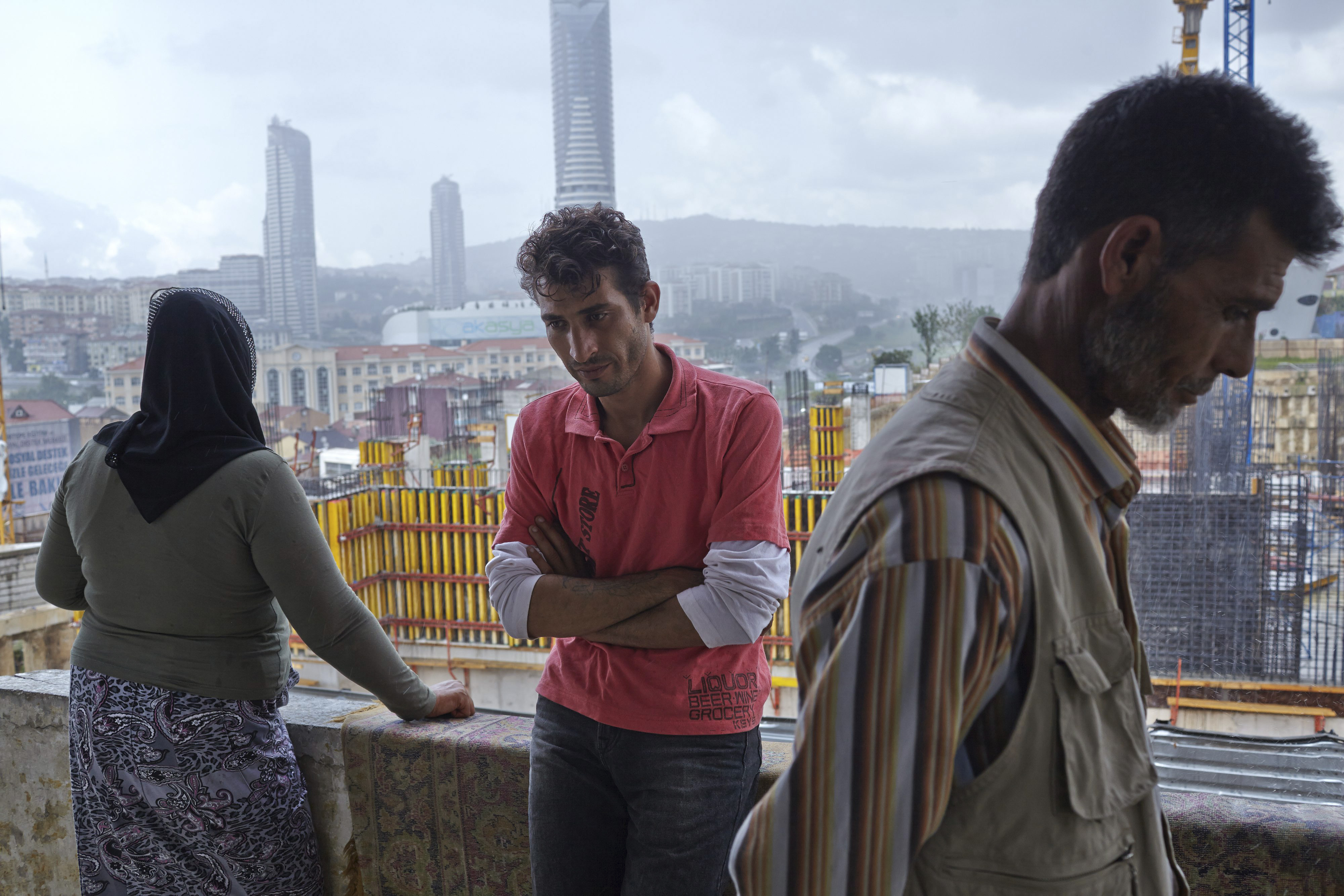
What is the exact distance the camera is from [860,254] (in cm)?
3331

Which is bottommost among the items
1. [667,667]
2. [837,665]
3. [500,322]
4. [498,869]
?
[498,869]

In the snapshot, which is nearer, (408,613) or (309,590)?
(309,590)

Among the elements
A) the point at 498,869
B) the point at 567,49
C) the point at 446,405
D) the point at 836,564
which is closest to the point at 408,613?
the point at 446,405

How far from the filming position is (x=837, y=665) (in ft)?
1.84

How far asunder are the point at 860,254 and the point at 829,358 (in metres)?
7.85

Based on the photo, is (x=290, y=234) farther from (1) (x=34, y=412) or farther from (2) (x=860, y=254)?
(2) (x=860, y=254)

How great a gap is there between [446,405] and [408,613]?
5994 mm

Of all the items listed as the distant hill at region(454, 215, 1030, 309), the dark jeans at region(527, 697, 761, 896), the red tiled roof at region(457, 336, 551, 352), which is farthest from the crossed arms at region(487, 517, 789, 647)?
the red tiled roof at region(457, 336, 551, 352)

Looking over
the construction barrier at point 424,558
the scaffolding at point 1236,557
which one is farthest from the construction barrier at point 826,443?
the scaffolding at point 1236,557

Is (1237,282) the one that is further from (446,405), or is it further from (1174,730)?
(446,405)

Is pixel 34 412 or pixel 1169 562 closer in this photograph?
pixel 1169 562

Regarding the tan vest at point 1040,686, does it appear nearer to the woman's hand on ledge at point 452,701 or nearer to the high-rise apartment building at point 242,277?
the woman's hand on ledge at point 452,701

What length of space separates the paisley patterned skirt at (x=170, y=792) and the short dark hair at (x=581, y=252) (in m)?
0.79

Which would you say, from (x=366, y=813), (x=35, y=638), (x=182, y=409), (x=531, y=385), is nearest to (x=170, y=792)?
(x=366, y=813)
